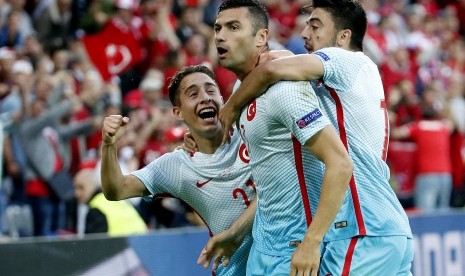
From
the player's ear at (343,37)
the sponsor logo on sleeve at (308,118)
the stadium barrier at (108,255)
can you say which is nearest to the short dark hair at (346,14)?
the player's ear at (343,37)

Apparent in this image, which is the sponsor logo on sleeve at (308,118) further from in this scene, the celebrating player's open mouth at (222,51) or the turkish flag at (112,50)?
the turkish flag at (112,50)

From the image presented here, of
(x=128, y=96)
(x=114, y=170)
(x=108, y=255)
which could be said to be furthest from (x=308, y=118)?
(x=128, y=96)

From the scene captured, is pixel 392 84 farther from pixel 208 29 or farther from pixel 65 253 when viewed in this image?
pixel 65 253

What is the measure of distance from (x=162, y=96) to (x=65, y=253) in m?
5.94

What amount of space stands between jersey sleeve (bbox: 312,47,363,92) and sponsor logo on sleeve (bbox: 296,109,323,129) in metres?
0.22

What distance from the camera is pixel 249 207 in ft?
18.2

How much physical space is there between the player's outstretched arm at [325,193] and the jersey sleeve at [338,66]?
0.29 m

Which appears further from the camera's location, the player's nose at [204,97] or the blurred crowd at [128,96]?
the blurred crowd at [128,96]

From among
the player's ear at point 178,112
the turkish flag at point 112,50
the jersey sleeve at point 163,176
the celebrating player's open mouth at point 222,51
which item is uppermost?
the celebrating player's open mouth at point 222,51

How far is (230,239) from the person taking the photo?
18.0 ft

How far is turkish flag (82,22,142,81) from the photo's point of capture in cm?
1295

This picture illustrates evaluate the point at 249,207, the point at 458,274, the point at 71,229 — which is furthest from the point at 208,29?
the point at 249,207

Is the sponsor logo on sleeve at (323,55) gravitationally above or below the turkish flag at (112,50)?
above

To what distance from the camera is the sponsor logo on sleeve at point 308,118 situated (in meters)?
4.58
